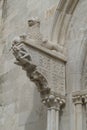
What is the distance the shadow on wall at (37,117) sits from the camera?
221 inches

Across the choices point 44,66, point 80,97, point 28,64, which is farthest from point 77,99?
point 28,64

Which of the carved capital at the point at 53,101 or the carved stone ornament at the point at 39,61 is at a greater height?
the carved stone ornament at the point at 39,61

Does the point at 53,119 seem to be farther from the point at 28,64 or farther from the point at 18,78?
the point at 18,78

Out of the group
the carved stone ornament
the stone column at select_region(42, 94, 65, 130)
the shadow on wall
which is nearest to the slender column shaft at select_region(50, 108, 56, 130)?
the stone column at select_region(42, 94, 65, 130)

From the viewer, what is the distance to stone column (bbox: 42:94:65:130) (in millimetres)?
5090

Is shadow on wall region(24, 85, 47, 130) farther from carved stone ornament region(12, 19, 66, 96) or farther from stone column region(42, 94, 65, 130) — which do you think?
carved stone ornament region(12, 19, 66, 96)

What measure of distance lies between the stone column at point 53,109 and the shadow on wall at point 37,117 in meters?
0.43

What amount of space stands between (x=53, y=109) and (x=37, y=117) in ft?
2.22

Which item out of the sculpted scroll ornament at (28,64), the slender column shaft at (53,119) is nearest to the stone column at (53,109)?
the slender column shaft at (53,119)

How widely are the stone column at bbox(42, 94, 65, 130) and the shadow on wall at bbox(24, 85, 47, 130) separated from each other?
0.43 m

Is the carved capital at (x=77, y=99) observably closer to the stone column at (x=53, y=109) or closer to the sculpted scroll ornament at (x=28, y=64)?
the stone column at (x=53, y=109)

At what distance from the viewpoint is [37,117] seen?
18.8 feet

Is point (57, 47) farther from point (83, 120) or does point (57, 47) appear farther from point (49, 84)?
point (83, 120)

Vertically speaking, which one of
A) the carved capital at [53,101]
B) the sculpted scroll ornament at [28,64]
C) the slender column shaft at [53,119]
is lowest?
the slender column shaft at [53,119]
